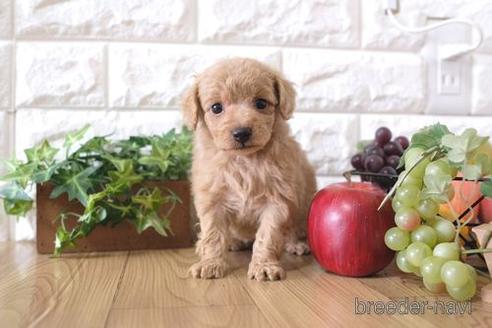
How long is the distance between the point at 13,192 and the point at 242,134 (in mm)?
802

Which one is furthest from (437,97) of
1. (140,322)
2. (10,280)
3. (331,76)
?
(10,280)

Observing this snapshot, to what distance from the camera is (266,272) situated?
122 centimetres

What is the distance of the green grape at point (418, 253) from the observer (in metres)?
1.06

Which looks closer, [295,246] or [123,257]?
[123,257]

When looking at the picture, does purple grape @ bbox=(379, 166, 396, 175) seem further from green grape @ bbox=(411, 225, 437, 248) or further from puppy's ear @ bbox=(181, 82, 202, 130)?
puppy's ear @ bbox=(181, 82, 202, 130)

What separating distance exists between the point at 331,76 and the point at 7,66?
1.22 meters

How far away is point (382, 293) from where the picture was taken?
108 centimetres

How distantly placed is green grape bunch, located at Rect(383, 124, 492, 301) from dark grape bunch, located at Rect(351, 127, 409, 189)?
13.4 inches

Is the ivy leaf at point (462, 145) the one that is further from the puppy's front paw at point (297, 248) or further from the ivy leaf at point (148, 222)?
the ivy leaf at point (148, 222)

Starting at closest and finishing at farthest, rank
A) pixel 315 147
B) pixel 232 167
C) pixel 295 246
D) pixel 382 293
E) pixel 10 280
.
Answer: pixel 382 293
pixel 10 280
pixel 232 167
pixel 295 246
pixel 315 147

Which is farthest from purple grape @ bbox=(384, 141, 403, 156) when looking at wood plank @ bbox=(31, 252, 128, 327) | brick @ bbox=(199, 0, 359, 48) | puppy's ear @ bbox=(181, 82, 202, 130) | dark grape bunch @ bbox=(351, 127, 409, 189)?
wood plank @ bbox=(31, 252, 128, 327)

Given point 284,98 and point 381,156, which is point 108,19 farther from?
point 381,156

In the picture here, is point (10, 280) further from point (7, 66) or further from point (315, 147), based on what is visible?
point (315, 147)

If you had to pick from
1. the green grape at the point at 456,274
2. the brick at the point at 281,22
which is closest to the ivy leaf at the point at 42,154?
the brick at the point at 281,22
